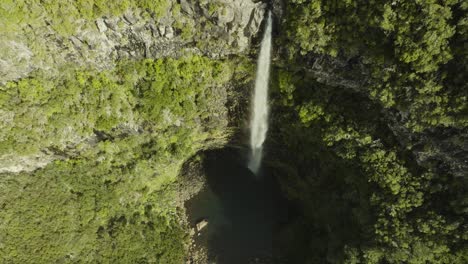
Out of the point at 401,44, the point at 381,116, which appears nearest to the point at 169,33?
the point at 401,44

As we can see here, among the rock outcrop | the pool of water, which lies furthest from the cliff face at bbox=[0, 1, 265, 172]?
the pool of water

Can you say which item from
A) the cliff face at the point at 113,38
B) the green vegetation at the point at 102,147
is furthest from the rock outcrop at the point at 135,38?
the green vegetation at the point at 102,147

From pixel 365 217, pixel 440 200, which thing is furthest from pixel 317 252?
pixel 440 200

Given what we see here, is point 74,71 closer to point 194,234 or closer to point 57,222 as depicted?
point 57,222

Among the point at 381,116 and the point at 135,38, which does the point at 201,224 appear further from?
the point at 381,116

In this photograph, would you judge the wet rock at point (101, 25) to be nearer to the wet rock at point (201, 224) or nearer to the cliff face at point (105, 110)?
the cliff face at point (105, 110)
